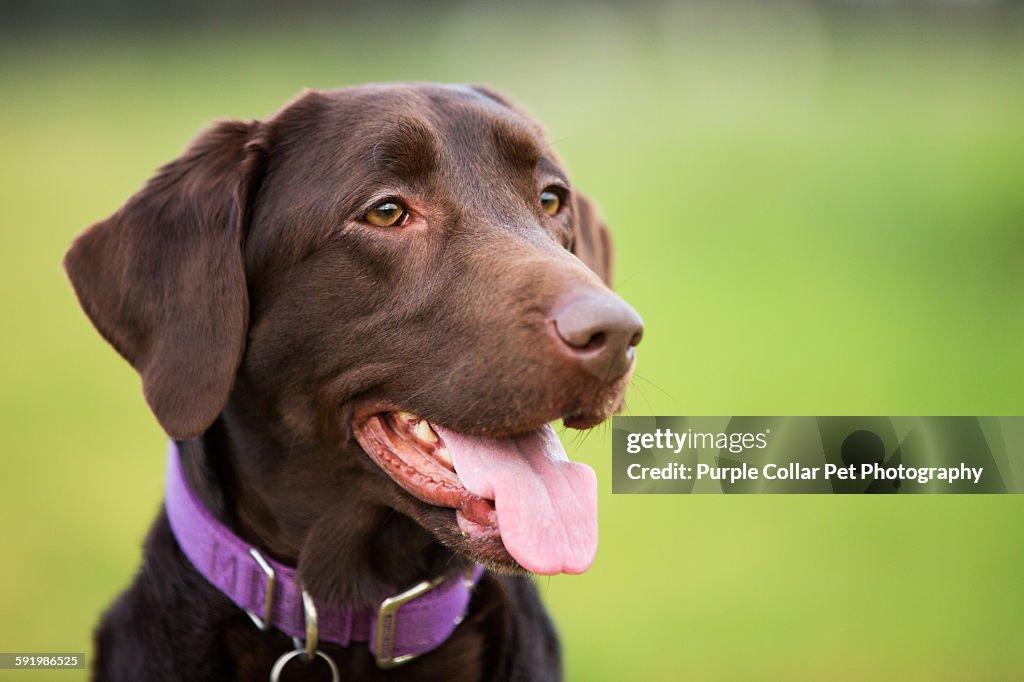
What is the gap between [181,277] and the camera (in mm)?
2787

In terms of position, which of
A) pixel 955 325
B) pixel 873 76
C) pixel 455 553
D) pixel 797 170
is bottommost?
pixel 455 553

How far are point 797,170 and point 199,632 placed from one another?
1174 cm

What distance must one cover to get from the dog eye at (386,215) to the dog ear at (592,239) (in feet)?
2.73

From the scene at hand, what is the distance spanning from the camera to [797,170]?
44.0 feet

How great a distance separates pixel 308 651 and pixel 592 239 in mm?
1639

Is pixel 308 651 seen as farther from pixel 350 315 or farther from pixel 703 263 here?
pixel 703 263

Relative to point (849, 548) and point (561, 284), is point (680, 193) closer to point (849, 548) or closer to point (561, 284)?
point (849, 548)

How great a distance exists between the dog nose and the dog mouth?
33cm

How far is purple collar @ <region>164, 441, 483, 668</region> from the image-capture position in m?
2.74

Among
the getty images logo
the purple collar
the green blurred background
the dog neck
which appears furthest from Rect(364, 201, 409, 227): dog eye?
the green blurred background

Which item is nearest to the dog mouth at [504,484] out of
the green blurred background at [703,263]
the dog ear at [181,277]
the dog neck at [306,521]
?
the dog neck at [306,521]

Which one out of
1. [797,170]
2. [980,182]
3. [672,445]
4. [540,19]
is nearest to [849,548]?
[672,445]

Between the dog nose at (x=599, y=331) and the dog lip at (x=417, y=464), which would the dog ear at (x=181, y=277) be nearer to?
the dog lip at (x=417, y=464)

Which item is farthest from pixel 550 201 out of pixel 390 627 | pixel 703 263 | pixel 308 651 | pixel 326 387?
pixel 703 263
